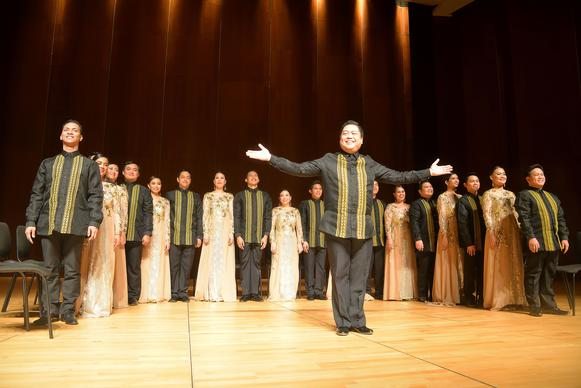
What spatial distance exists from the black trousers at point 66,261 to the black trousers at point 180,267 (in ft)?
6.07

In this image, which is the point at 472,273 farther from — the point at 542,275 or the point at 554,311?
the point at 554,311

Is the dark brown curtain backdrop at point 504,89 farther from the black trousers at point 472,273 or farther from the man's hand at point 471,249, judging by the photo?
the man's hand at point 471,249

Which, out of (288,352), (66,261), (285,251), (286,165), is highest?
(286,165)

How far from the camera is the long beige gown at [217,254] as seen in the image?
16.9 ft

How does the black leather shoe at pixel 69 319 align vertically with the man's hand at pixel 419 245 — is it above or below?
below

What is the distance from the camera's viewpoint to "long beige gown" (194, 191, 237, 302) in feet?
16.9

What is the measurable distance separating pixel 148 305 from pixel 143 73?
4675 mm

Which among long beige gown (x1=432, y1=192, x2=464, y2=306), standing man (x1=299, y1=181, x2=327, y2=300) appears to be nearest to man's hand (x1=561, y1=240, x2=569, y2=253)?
long beige gown (x1=432, y1=192, x2=464, y2=306)

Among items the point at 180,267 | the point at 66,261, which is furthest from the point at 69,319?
the point at 180,267

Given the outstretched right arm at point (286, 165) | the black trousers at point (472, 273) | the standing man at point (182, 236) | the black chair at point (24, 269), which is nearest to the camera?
the black chair at point (24, 269)

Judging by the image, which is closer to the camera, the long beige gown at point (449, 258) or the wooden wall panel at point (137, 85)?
the long beige gown at point (449, 258)

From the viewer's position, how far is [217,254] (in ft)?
17.1

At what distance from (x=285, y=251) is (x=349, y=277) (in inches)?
99.8

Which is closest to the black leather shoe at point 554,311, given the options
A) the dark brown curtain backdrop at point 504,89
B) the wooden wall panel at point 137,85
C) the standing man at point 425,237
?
the standing man at point 425,237
